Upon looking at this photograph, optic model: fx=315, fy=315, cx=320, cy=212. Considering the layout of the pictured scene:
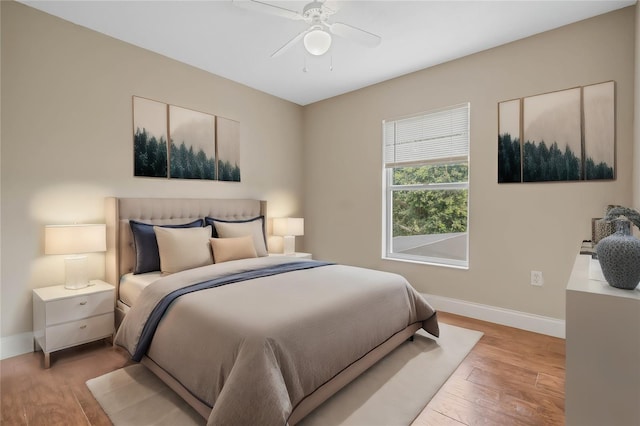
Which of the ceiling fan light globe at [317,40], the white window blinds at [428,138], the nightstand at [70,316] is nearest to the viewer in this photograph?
the ceiling fan light globe at [317,40]

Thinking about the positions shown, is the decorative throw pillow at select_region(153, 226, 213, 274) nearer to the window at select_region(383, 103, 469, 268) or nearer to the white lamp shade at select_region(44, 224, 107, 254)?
the white lamp shade at select_region(44, 224, 107, 254)

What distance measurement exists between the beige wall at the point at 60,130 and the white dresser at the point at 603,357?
3442 mm

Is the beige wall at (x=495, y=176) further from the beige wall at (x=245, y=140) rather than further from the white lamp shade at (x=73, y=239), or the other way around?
the white lamp shade at (x=73, y=239)

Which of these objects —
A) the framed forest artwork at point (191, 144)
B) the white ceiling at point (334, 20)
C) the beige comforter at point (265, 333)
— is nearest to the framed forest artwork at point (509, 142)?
the white ceiling at point (334, 20)

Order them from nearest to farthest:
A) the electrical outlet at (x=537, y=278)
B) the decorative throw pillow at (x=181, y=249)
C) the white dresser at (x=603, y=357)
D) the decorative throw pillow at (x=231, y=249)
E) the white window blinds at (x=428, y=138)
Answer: the white dresser at (x=603, y=357), the decorative throw pillow at (x=181, y=249), the electrical outlet at (x=537, y=278), the decorative throw pillow at (x=231, y=249), the white window blinds at (x=428, y=138)

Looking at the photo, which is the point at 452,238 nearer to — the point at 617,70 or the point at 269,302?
the point at 617,70

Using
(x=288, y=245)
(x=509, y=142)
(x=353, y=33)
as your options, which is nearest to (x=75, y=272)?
(x=288, y=245)

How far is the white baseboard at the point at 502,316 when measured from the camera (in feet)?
9.31

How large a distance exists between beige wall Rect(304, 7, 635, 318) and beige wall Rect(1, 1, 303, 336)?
2075mm

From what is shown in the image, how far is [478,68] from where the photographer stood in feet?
10.6

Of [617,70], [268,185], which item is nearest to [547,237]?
[617,70]

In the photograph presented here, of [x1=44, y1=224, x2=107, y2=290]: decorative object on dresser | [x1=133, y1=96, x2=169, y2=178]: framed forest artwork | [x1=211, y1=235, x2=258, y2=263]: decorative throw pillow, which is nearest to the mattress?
[x1=44, y1=224, x2=107, y2=290]: decorative object on dresser

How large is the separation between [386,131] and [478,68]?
3.91ft

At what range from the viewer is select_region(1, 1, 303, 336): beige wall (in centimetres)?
244
